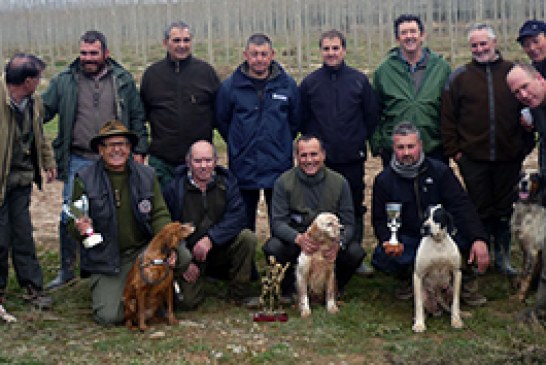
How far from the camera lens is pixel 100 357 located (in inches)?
185

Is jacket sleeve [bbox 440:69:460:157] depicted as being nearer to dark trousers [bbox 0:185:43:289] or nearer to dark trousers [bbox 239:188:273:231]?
dark trousers [bbox 239:188:273:231]

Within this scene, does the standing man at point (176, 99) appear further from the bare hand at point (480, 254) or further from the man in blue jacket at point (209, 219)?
the bare hand at point (480, 254)

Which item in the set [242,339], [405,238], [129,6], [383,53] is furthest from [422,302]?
[129,6]

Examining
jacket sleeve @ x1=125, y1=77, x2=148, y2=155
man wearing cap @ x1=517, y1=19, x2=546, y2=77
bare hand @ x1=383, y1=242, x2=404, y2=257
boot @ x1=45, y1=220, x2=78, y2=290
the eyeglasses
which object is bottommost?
boot @ x1=45, y1=220, x2=78, y2=290

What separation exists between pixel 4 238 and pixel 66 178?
0.86 metres

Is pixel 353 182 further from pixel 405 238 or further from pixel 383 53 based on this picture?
pixel 383 53

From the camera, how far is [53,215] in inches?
363

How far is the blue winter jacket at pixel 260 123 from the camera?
6.20 m

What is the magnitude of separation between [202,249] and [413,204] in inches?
66.3

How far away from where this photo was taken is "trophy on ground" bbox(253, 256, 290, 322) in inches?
214

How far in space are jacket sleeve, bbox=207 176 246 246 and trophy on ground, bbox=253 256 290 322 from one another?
0.41 m

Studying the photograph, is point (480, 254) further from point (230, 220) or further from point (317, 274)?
point (230, 220)

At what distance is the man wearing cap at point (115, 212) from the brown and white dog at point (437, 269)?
5.78ft

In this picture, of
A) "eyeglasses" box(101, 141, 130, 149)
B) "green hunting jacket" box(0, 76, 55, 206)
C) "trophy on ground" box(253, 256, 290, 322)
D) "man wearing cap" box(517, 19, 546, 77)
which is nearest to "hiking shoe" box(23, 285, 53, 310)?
"green hunting jacket" box(0, 76, 55, 206)
